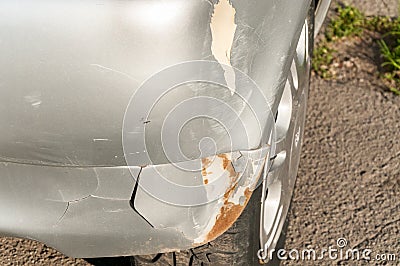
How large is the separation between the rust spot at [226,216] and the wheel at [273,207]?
0.25ft

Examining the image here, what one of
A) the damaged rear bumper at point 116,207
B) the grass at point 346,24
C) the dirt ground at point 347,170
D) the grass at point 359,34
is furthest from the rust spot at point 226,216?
the grass at point 346,24

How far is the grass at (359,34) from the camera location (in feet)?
11.0

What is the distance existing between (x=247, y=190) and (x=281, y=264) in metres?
0.89

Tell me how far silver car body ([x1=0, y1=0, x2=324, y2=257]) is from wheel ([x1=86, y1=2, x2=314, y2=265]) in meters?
0.16

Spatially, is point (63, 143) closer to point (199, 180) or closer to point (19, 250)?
point (199, 180)

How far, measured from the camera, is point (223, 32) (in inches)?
55.2

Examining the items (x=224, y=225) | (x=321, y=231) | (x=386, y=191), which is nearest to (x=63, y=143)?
(x=224, y=225)

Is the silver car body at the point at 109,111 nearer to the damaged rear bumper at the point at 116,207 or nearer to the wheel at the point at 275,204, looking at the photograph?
the damaged rear bumper at the point at 116,207

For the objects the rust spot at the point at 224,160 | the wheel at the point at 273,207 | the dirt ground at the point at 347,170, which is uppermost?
the rust spot at the point at 224,160

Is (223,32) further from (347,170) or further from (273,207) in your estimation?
(347,170)

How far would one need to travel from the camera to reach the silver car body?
1.34m

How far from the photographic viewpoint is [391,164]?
2.89m

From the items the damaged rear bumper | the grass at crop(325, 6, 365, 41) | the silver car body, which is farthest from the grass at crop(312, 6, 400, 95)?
the damaged rear bumper

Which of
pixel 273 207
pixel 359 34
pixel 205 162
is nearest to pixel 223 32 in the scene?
pixel 205 162
